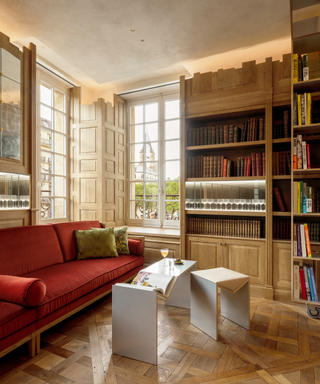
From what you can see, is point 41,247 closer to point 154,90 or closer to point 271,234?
point 271,234

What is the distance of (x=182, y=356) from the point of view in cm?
194

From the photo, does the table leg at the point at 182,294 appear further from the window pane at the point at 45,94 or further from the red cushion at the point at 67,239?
the window pane at the point at 45,94

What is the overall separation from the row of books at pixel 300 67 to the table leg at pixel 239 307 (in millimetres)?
2109

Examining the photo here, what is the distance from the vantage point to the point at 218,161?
134 inches

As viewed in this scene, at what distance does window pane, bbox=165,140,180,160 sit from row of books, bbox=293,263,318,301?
7.86 ft

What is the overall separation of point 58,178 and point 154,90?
2.13 m

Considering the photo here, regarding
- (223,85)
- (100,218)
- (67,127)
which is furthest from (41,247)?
(223,85)

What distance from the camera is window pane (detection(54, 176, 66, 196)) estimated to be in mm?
4133

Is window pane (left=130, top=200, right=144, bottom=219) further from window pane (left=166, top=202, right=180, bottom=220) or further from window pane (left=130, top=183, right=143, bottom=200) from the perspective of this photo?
window pane (left=166, top=202, right=180, bottom=220)

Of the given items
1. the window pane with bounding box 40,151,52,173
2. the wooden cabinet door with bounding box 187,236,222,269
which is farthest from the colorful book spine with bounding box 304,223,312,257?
the window pane with bounding box 40,151,52,173

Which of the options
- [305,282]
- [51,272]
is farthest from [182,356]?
[305,282]

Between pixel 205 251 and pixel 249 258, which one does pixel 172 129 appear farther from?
pixel 249 258

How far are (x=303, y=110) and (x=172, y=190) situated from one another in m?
2.22

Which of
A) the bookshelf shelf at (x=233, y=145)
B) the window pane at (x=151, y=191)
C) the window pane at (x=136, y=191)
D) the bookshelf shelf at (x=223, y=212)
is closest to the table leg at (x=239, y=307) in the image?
the bookshelf shelf at (x=223, y=212)
